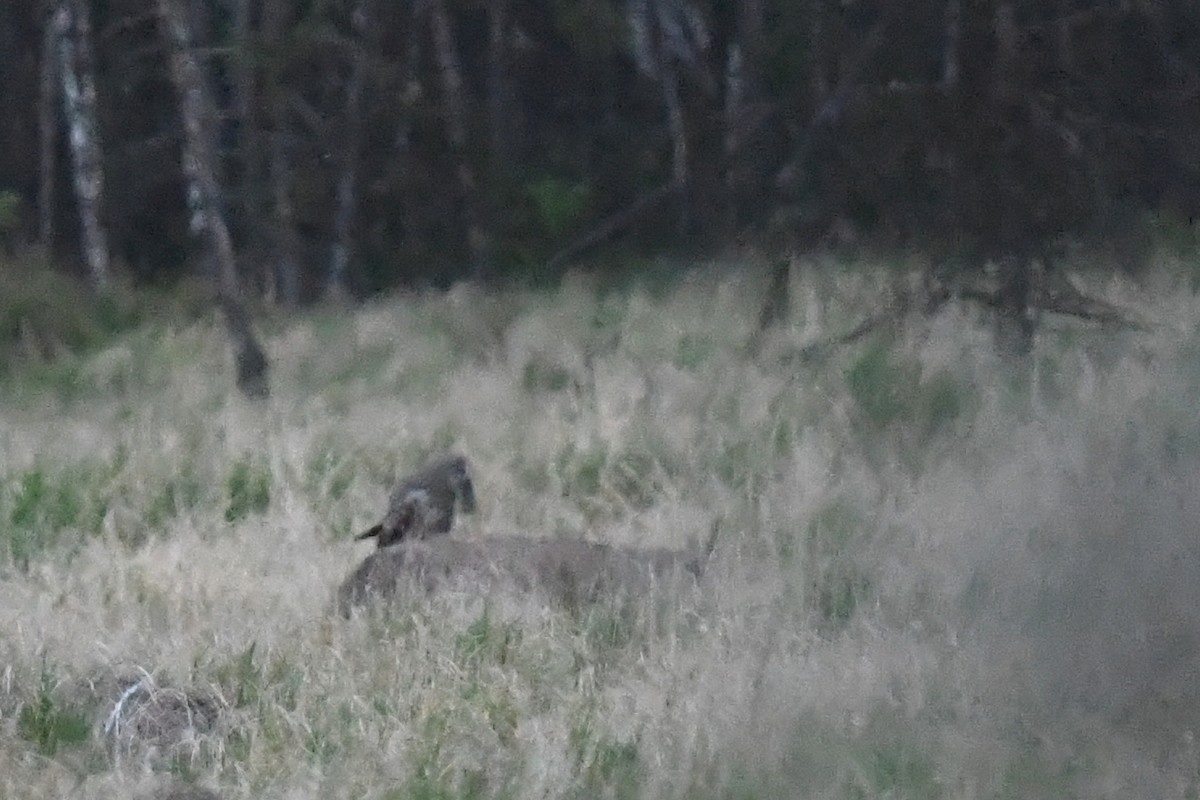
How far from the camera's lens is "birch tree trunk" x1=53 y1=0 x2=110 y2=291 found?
65.8 feet

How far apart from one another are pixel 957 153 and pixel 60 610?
385cm

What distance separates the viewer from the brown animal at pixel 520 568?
18.3 feet

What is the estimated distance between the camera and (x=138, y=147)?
65.0ft

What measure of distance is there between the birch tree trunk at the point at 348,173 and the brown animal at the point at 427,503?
12516 mm

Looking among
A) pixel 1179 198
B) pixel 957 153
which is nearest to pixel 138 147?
pixel 1179 198

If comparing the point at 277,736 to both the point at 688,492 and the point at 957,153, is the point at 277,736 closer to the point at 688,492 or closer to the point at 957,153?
the point at 688,492

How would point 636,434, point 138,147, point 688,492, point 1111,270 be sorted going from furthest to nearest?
point 138,147
point 1111,270
point 636,434
point 688,492

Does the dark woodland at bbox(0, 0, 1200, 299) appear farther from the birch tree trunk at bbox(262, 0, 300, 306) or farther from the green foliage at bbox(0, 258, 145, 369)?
the green foliage at bbox(0, 258, 145, 369)

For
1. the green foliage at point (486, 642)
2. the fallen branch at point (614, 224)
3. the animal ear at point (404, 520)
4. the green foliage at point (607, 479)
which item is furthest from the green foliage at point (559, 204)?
the green foliage at point (486, 642)

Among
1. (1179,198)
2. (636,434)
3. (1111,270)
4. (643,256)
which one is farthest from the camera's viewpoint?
(643,256)

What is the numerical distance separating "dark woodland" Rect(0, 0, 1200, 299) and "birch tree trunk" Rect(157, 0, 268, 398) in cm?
2

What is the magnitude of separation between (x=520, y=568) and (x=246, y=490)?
2253mm

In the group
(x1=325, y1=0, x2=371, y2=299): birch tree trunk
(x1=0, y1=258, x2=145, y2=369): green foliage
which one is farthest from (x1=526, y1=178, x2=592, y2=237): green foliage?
(x1=0, y1=258, x2=145, y2=369): green foliage

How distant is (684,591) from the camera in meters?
5.45
